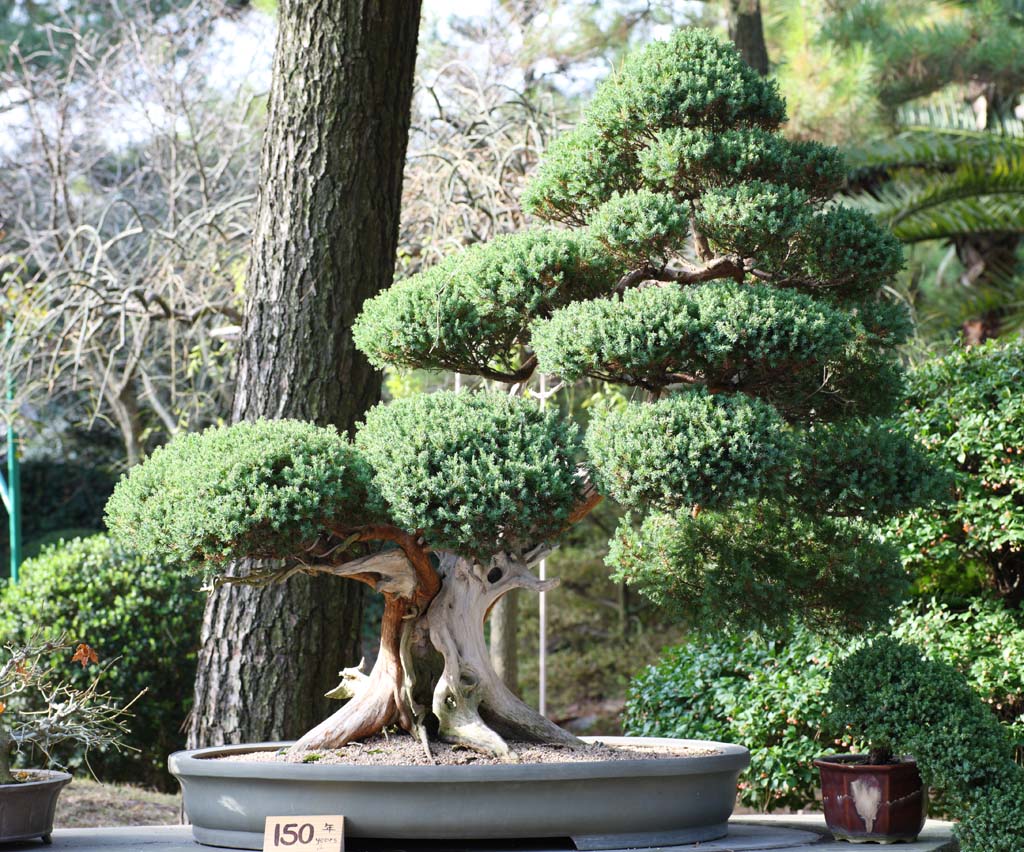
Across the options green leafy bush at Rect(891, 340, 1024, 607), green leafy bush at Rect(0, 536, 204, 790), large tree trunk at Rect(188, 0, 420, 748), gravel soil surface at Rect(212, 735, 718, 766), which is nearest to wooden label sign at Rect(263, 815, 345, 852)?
gravel soil surface at Rect(212, 735, 718, 766)

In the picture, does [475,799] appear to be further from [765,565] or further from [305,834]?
[765,565]

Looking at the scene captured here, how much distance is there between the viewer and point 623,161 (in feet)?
8.38

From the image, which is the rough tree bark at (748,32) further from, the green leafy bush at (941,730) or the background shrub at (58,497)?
the background shrub at (58,497)

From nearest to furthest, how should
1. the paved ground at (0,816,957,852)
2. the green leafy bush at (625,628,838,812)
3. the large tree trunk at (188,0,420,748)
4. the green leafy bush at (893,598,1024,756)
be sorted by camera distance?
the paved ground at (0,816,957,852)
the large tree trunk at (188,0,420,748)
the green leafy bush at (893,598,1024,756)
the green leafy bush at (625,628,838,812)

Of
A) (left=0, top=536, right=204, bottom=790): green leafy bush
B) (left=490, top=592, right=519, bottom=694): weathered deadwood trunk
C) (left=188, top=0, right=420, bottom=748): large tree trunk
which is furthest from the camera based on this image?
(left=0, top=536, right=204, bottom=790): green leafy bush

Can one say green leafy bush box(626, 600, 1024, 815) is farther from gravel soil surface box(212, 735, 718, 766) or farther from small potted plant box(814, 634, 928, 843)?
gravel soil surface box(212, 735, 718, 766)

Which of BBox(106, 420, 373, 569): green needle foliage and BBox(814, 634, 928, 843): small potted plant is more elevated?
BBox(106, 420, 373, 569): green needle foliage

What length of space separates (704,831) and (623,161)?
141 centimetres

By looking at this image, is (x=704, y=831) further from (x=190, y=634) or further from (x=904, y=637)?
(x=190, y=634)

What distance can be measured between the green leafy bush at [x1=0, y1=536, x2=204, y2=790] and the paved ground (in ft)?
8.70

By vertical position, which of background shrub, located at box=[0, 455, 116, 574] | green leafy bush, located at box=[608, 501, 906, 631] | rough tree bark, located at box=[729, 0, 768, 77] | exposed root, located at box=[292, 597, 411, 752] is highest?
rough tree bark, located at box=[729, 0, 768, 77]

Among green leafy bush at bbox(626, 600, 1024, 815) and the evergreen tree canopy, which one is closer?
the evergreen tree canopy

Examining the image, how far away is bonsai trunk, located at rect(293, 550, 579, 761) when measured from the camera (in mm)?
2465

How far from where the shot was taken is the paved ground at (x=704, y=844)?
7.38 feet
